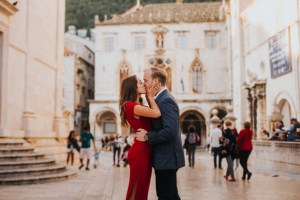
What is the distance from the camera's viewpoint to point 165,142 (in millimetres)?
4223

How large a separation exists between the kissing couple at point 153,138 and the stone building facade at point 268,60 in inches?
619

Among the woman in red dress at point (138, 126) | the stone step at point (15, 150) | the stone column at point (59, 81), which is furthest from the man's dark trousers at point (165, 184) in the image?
the stone column at point (59, 81)

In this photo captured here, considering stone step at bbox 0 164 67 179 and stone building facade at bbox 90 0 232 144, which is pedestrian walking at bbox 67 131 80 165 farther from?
stone building facade at bbox 90 0 232 144

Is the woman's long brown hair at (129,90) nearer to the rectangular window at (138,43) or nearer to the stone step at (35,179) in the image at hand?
the stone step at (35,179)

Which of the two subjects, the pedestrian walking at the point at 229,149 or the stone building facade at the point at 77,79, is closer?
the pedestrian walking at the point at 229,149

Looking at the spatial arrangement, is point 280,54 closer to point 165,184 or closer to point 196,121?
point 196,121

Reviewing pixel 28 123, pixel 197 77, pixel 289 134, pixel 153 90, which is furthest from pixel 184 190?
pixel 197 77

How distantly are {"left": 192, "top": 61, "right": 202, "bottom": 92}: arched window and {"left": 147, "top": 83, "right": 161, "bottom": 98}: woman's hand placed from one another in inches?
1565

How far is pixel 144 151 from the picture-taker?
13.9ft

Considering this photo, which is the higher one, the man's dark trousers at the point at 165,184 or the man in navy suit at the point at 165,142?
the man in navy suit at the point at 165,142

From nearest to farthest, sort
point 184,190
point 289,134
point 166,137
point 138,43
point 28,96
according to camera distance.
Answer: point 166,137
point 184,190
point 28,96
point 289,134
point 138,43

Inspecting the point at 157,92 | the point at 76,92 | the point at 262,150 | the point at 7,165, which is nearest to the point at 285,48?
the point at 262,150

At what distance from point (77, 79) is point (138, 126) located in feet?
144

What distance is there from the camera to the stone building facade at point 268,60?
22750 millimetres
